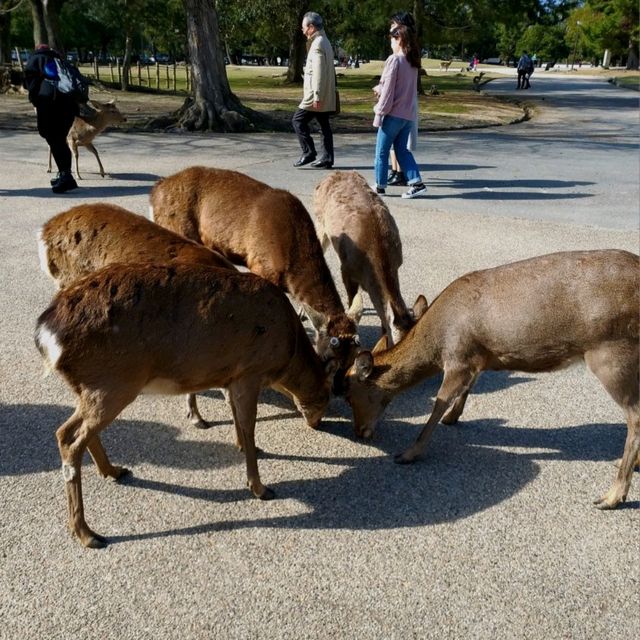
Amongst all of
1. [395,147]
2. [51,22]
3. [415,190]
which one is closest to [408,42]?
[395,147]

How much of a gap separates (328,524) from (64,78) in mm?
8782

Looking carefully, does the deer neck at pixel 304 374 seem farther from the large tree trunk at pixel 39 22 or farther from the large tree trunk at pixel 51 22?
the large tree trunk at pixel 39 22

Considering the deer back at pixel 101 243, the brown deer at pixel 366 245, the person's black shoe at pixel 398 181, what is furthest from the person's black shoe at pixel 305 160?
the deer back at pixel 101 243

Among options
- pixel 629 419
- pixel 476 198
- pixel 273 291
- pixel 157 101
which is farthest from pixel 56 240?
pixel 157 101

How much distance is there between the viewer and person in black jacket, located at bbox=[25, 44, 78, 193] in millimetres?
9812

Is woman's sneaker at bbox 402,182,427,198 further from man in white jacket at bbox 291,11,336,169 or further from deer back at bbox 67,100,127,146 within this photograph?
deer back at bbox 67,100,127,146

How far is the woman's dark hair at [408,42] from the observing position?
9680 mm

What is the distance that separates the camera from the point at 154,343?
125 inches

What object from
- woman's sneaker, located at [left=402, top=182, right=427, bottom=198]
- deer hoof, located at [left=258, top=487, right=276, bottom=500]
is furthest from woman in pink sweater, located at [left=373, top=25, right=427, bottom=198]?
deer hoof, located at [left=258, top=487, right=276, bottom=500]

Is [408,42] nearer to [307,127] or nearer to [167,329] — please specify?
[307,127]

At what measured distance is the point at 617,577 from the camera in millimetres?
3141

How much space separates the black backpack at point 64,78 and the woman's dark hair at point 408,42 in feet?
15.6

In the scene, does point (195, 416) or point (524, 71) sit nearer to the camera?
point (195, 416)

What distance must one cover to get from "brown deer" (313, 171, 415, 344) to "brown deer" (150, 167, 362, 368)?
1.00 feet
